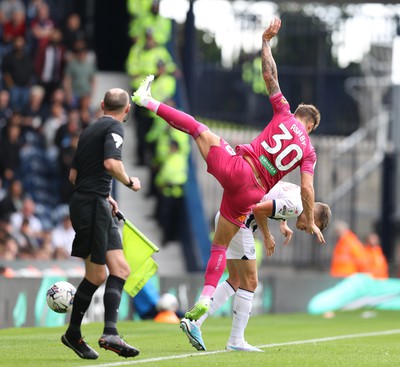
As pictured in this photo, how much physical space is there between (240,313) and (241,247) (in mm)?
616

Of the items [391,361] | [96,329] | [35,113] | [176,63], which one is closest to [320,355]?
[391,361]

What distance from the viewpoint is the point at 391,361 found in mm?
11305

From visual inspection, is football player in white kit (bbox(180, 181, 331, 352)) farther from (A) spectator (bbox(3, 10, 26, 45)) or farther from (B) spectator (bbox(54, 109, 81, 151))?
(A) spectator (bbox(3, 10, 26, 45))

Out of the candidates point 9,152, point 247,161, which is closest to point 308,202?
point 247,161

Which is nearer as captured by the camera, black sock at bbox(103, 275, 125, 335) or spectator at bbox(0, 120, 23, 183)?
black sock at bbox(103, 275, 125, 335)

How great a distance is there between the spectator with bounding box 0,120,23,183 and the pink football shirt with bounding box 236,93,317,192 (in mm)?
Answer: 9418

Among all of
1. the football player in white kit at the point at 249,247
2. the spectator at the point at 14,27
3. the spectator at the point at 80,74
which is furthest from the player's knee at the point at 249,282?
the spectator at the point at 14,27

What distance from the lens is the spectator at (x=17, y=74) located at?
21672 mm

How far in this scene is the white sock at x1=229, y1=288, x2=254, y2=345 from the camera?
11695 millimetres

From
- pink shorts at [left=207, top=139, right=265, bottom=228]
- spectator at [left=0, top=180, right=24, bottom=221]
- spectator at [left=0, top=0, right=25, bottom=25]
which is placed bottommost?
spectator at [left=0, top=180, right=24, bottom=221]

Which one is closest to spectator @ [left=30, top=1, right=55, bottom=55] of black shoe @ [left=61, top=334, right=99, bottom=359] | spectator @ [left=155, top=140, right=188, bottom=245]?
spectator @ [left=155, top=140, right=188, bottom=245]

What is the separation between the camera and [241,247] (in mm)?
11656

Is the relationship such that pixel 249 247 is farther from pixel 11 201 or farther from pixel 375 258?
pixel 375 258

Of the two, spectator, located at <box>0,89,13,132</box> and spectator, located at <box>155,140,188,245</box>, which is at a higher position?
spectator, located at <box>0,89,13,132</box>
